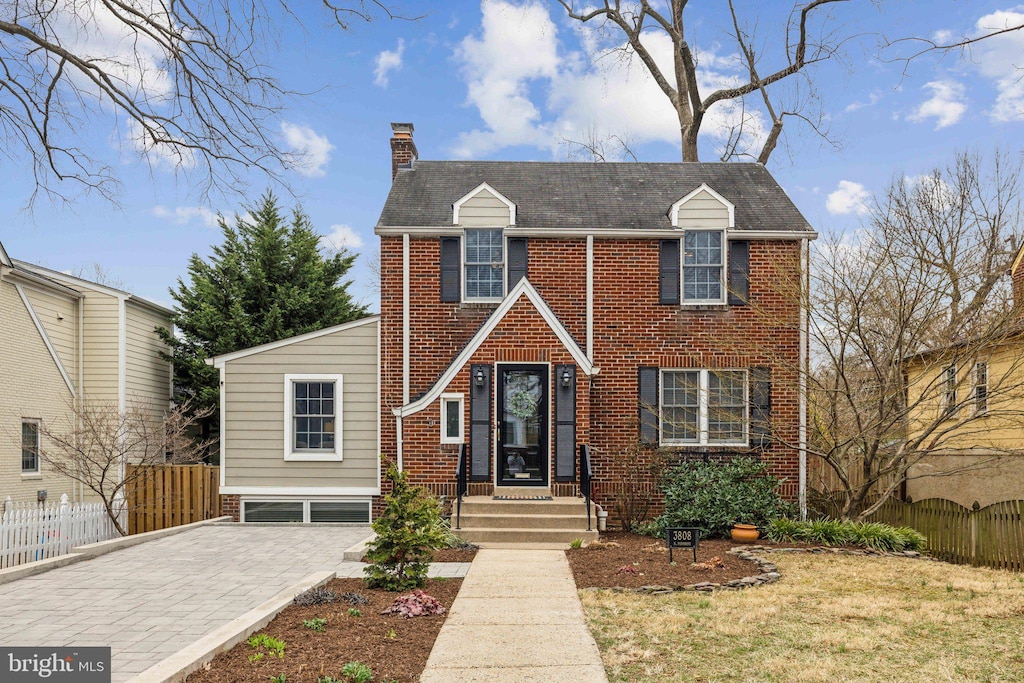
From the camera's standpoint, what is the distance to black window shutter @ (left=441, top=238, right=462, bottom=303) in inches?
632

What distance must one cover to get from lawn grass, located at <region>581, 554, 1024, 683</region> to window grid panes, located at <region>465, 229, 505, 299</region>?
26.4 ft

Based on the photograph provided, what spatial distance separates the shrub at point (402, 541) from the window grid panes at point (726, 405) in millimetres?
7881

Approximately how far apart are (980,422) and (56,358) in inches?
825

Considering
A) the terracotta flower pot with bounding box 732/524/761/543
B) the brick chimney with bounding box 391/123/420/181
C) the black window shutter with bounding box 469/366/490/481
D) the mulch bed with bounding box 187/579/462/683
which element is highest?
the brick chimney with bounding box 391/123/420/181

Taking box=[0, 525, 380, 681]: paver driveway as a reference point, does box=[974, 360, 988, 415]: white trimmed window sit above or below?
above

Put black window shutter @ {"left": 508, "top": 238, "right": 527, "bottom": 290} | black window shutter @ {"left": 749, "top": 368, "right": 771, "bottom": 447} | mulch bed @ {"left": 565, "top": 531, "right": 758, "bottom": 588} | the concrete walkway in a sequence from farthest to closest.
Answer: black window shutter @ {"left": 508, "top": 238, "right": 527, "bottom": 290}
black window shutter @ {"left": 749, "top": 368, "right": 771, "bottom": 447}
mulch bed @ {"left": 565, "top": 531, "right": 758, "bottom": 588}
the concrete walkway

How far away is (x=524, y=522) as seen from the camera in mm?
13664

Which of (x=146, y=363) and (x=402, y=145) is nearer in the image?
(x=402, y=145)

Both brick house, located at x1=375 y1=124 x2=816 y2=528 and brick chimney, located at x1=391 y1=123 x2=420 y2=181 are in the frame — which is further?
brick chimney, located at x1=391 y1=123 x2=420 y2=181

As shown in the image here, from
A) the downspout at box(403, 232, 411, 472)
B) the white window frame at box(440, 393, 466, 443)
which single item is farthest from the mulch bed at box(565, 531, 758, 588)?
the downspout at box(403, 232, 411, 472)

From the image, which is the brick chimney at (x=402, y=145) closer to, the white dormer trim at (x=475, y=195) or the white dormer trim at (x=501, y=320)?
the white dormer trim at (x=475, y=195)

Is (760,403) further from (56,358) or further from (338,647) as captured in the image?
(56,358)

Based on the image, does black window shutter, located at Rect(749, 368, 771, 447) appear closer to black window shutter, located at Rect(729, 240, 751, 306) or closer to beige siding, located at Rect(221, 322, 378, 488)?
black window shutter, located at Rect(729, 240, 751, 306)

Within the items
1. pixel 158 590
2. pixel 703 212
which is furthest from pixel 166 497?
pixel 703 212
